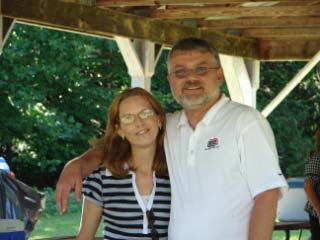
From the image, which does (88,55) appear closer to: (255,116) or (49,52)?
(49,52)

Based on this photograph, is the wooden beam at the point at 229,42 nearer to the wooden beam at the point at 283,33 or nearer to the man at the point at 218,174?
the wooden beam at the point at 283,33

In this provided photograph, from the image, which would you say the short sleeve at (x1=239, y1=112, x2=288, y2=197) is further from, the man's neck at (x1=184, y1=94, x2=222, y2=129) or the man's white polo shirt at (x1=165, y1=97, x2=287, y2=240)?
the man's neck at (x1=184, y1=94, x2=222, y2=129)

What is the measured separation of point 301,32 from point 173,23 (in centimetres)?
169

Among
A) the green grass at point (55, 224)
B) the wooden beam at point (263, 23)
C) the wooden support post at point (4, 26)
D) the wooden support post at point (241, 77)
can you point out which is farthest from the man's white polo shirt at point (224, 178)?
the green grass at point (55, 224)

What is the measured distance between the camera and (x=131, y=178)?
3.21m

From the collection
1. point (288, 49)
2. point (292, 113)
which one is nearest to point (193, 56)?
point (288, 49)

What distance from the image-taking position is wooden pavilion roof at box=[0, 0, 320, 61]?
6562 millimetres

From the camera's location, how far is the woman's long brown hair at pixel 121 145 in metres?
3.20

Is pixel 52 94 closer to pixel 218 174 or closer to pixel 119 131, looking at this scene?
pixel 119 131

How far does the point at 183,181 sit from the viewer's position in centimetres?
312

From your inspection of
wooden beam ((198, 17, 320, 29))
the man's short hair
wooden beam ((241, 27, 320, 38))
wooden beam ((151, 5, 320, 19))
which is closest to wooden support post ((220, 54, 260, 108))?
wooden beam ((241, 27, 320, 38))

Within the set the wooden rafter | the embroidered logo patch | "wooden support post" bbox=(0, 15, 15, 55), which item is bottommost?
the embroidered logo patch

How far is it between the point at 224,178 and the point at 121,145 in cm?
42

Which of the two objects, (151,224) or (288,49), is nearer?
(151,224)
